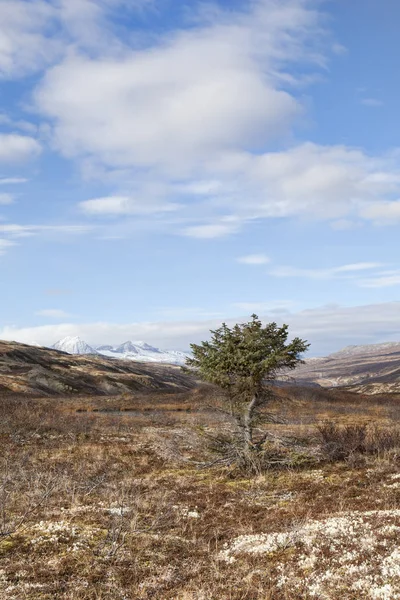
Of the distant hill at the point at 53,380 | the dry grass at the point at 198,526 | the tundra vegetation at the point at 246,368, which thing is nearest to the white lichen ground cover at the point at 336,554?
A: the dry grass at the point at 198,526

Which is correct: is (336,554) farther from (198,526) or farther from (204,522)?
(204,522)

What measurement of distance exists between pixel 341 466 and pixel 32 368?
107 meters

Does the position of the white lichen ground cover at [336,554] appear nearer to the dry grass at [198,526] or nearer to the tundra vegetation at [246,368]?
the dry grass at [198,526]

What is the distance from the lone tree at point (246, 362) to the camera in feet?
70.8

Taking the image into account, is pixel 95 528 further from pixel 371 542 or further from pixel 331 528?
pixel 371 542

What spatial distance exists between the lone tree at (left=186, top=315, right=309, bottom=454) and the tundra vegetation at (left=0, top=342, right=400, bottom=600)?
36.0 inches

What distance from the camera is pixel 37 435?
3388 centimetres

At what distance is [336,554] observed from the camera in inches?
406

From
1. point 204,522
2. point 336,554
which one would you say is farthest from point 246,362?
point 336,554

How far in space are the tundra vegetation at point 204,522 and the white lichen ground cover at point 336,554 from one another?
0.11 ft

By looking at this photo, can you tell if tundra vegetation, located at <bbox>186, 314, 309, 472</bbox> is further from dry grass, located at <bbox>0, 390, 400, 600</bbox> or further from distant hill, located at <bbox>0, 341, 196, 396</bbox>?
distant hill, located at <bbox>0, 341, 196, 396</bbox>

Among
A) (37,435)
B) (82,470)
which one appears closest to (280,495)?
(82,470)

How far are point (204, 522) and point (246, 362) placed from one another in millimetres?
8502

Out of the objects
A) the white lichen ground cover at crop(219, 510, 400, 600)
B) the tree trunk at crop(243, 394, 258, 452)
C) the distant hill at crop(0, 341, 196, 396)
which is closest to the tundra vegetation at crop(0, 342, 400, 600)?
the white lichen ground cover at crop(219, 510, 400, 600)
